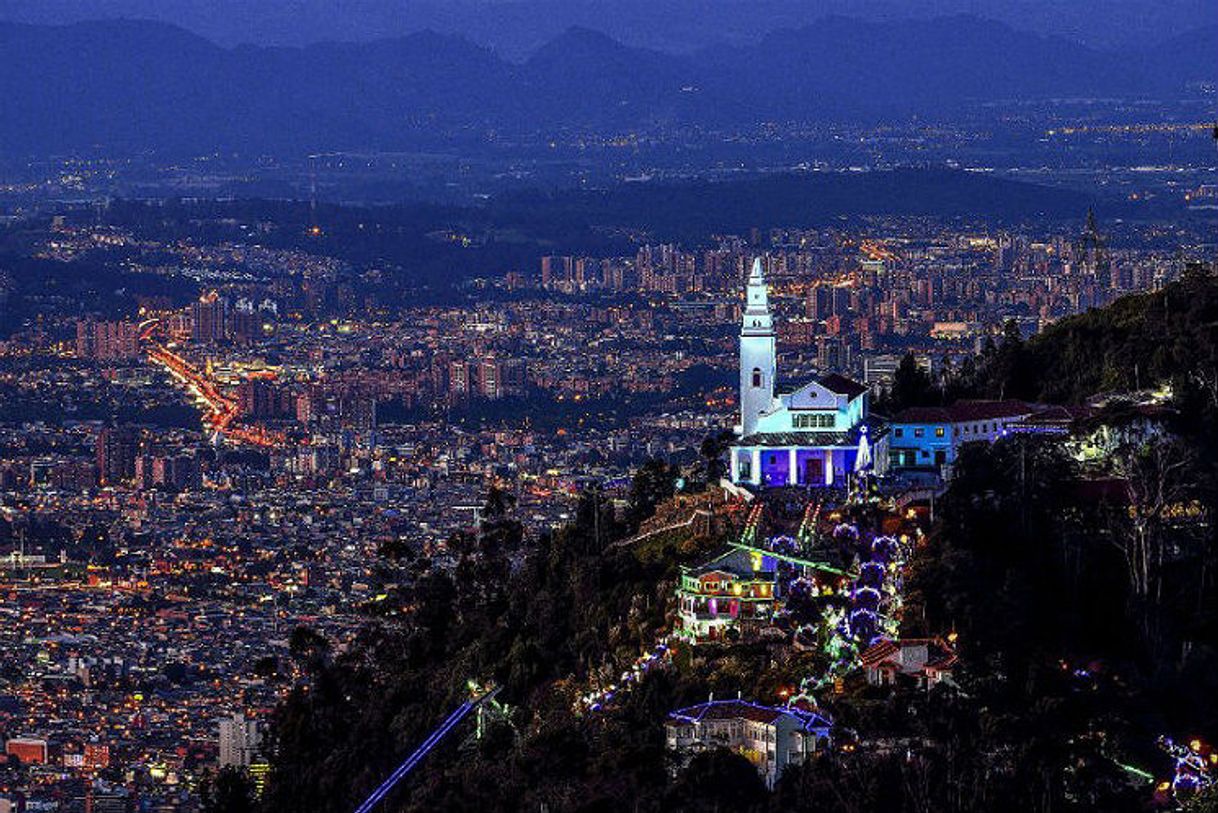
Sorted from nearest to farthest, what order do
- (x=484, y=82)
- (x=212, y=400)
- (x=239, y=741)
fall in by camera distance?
(x=239, y=741) → (x=212, y=400) → (x=484, y=82)

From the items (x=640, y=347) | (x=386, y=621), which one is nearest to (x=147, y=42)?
(x=640, y=347)

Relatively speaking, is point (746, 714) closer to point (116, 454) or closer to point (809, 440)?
point (809, 440)

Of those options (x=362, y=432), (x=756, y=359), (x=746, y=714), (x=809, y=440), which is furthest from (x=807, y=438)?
(x=362, y=432)

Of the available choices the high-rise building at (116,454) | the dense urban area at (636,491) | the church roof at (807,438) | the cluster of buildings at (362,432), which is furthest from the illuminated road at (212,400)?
the church roof at (807,438)

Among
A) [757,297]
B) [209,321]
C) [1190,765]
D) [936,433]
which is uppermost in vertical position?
[757,297]

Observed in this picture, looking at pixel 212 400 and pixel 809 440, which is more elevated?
pixel 809 440

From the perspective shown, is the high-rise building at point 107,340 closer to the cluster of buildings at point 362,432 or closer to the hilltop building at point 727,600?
the cluster of buildings at point 362,432
